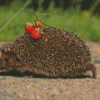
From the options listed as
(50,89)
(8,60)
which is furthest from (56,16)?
(50,89)

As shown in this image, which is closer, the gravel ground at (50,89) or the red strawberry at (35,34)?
the gravel ground at (50,89)

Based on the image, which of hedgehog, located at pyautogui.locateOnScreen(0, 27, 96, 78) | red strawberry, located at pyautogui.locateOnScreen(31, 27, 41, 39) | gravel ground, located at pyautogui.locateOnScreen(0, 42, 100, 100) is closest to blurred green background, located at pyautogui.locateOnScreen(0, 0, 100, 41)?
hedgehog, located at pyautogui.locateOnScreen(0, 27, 96, 78)

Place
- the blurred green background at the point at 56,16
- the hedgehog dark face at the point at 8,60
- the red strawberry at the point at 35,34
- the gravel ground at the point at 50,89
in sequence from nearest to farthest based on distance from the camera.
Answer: the gravel ground at the point at 50,89 → the red strawberry at the point at 35,34 → the hedgehog dark face at the point at 8,60 → the blurred green background at the point at 56,16

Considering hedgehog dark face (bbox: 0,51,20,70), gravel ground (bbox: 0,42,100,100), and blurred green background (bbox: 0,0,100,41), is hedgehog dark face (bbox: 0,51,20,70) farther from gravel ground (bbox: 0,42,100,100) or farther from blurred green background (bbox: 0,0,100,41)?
blurred green background (bbox: 0,0,100,41)

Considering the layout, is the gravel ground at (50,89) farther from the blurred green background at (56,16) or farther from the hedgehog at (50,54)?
the blurred green background at (56,16)

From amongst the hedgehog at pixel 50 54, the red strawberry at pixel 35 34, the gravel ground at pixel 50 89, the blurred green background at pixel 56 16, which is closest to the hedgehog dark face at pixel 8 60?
the hedgehog at pixel 50 54
